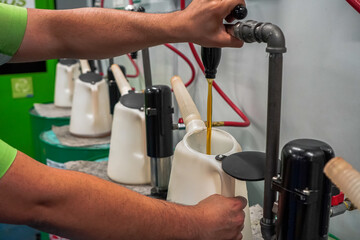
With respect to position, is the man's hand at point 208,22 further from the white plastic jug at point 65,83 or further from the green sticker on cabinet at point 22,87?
the green sticker on cabinet at point 22,87

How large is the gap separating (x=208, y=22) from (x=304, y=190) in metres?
0.25

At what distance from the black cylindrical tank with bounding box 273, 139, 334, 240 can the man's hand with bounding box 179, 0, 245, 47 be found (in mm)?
194

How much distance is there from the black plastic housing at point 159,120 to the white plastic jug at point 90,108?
1.29 feet

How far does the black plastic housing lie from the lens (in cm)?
63

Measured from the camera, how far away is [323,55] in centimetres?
53

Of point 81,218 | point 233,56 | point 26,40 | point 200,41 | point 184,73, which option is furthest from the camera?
point 184,73

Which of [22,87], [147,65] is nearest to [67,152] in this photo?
[147,65]

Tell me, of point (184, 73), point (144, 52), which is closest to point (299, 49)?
point (144, 52)

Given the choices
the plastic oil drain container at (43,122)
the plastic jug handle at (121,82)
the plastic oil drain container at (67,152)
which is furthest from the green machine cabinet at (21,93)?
the plastic jug handle at (121,82)

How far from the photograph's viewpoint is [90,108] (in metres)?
1.01

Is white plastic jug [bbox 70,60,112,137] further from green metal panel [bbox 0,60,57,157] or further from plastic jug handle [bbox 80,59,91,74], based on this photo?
green metal panel [bbox 0,60,57,157]

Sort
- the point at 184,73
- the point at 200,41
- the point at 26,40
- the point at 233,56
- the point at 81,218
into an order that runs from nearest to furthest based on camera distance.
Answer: the point at 81,218 < the point at 200,41 < the point at 26,40 < the point at 233,56 < the point at 184,73

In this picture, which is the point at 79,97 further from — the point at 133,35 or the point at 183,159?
the point at 183,159

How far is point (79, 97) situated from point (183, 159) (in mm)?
594
